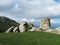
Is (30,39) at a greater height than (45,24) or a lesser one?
lesser

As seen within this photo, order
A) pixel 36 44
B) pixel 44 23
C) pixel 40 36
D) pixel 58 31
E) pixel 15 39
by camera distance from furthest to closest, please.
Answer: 1. pixel 44 23
2. pixel 58 31
3. pixel 40 36
4. pixel 15 39
5. pixel 36 44

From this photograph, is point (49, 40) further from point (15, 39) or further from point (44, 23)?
point (44, 23)

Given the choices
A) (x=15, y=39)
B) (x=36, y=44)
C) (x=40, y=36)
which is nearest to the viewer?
(x=36, y=44)

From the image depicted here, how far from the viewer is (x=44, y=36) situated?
6925 cm

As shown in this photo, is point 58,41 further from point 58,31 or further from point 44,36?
point 58,31

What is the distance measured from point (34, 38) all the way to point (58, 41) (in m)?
7.53

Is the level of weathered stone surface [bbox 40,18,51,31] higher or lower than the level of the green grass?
higher

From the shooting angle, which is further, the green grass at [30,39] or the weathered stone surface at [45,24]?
the weathered stone surface at [45,24]

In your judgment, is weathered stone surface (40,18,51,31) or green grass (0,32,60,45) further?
weathered stone surface (40,18,51,31)

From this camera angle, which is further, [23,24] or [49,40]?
[23,24]

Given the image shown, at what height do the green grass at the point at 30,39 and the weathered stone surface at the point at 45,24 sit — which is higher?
the weathered stone surface at the point at 45,24

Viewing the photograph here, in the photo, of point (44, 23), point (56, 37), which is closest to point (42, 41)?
point (56, 37)

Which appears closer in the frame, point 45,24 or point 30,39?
point 30,39

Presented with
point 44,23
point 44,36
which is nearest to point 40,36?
point 44,36
